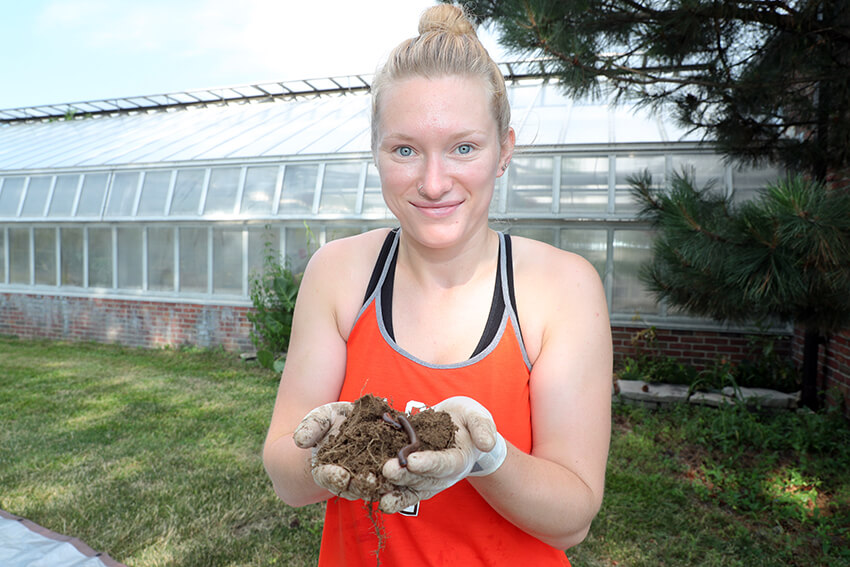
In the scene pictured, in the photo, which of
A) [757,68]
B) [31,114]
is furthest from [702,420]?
[31,114]

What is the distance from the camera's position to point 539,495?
106 centimetres

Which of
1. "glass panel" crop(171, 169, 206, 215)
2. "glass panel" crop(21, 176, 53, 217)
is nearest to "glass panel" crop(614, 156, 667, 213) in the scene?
"glass panel" crop(171, 169, 206, 215)

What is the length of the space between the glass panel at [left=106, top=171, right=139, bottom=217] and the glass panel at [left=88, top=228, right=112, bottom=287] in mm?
394

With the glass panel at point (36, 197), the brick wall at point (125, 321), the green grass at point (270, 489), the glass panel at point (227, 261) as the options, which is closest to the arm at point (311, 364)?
the green grass at point (270, 489)

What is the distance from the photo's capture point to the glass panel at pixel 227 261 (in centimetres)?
836

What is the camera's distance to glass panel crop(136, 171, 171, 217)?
886cm

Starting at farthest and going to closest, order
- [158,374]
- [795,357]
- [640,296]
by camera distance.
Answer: [158,374] < [640,296] < [795,357]

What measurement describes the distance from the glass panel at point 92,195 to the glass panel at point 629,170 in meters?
8.06

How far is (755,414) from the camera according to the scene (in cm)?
478

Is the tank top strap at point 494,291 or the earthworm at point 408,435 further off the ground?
the tank top strap at point 494,291

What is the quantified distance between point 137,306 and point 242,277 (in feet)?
7.03

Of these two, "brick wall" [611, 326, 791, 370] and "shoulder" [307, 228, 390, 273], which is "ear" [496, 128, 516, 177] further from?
"brick wall" [611, 326, 791, 370]

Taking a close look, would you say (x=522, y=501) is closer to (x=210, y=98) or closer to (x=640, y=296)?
(x=640, y=296)

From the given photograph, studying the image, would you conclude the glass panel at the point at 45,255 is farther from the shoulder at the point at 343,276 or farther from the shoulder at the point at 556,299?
the shoulder at the point at 556,299
